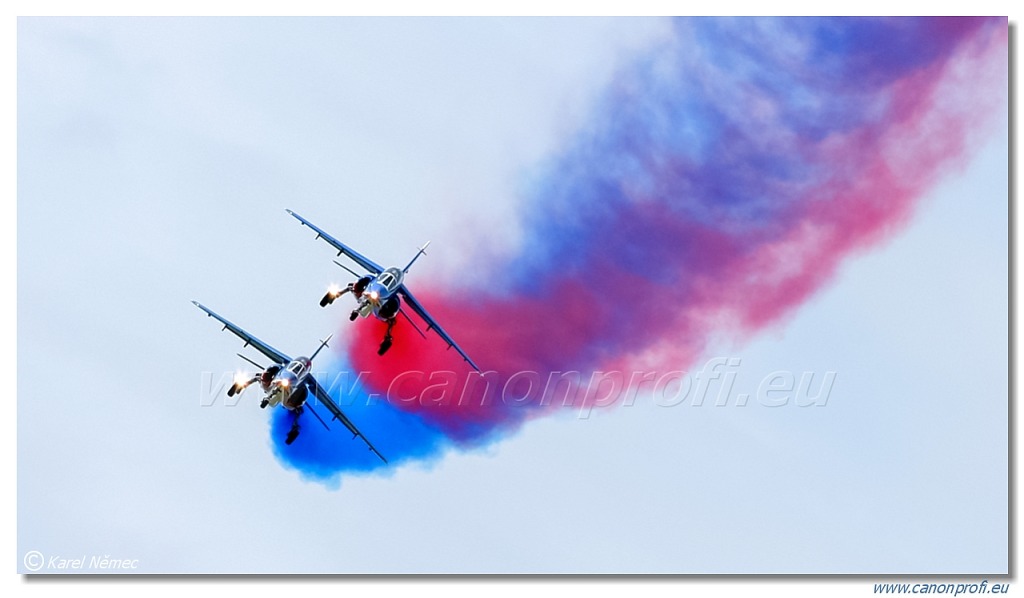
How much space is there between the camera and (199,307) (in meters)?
73.2

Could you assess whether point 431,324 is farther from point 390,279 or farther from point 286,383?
point 286,383

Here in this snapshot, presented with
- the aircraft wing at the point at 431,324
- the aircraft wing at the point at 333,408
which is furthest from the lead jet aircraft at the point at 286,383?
the aircraft wing at the point at 431,324

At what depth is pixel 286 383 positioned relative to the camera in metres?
70.6

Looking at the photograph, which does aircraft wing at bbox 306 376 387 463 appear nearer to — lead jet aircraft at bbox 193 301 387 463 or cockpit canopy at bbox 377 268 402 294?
lead jet aircraft at bbox 193 301 387 463

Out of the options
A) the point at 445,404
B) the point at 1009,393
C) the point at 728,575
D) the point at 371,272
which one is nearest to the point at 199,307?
the point at 371,272

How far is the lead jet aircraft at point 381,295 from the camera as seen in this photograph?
72062 millimetres

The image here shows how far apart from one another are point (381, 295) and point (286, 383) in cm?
633

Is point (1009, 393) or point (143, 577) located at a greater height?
point (1009, 393)

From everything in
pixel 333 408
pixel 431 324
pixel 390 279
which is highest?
pixel 390 279

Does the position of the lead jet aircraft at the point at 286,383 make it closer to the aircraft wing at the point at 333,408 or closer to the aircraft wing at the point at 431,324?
the aircraft wing at the point at 333,408

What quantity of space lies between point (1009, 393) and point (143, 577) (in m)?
40.0

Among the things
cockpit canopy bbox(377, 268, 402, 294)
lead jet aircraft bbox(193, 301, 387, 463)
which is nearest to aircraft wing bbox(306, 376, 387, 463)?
lead jet aircraft bbox(193, 301, 387, 463)

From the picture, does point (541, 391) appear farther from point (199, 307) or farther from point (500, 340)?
point (199, 307)

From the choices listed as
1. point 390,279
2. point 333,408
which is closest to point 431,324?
point 390,279
